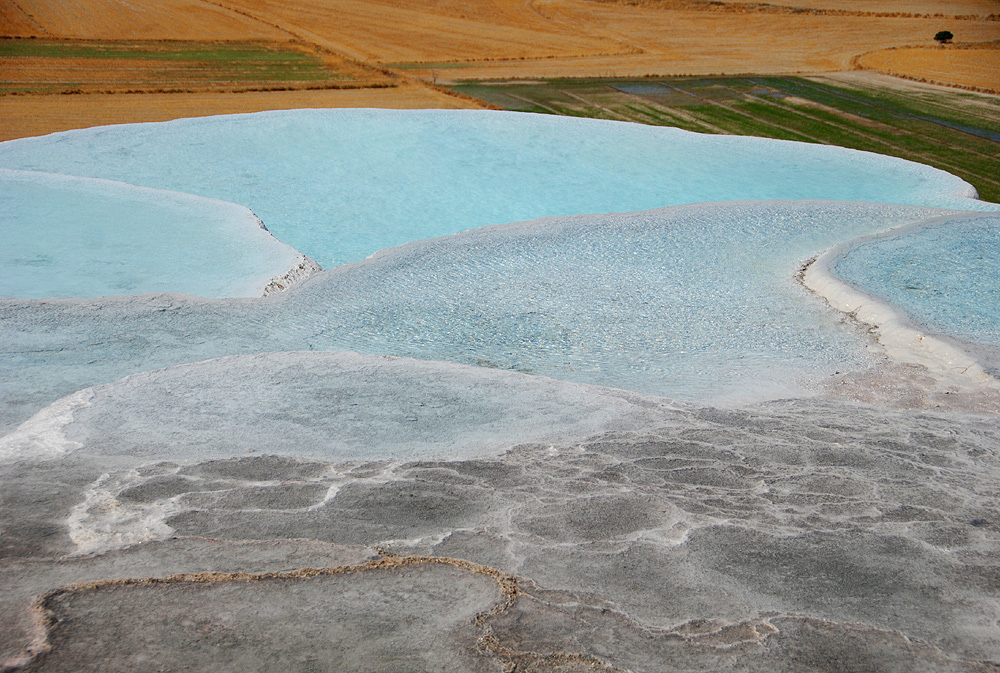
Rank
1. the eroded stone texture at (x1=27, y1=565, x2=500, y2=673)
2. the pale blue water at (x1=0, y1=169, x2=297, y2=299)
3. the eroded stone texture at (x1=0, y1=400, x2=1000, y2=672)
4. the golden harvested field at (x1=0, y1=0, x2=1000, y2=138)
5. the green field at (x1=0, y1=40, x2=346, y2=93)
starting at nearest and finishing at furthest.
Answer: the eroded stone texture at (x1=27, y1=565, x2=500, y2=673), the eroded stone texture at (x1=0, y1=400, x2=1000, y2=672), the pale blue water at (x1=0, y1=169, x2=297, y2=299), the green field at (x1=0, y1=40, x2=346, y2=93), the golden harvested field at (x1=0, y1=0, x2=1000, y2=138)

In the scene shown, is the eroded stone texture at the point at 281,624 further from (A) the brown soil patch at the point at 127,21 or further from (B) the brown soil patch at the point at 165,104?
(A) the brown soil patch at the point at 127,21

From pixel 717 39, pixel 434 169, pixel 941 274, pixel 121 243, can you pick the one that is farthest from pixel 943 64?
pixel 121 243

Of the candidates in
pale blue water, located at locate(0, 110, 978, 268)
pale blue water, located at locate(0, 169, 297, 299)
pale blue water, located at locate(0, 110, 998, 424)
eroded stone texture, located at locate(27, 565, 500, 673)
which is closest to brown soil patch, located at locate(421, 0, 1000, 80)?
pale blue water, located at locate(0, 110, 978, 268)

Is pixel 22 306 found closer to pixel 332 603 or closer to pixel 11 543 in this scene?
pixel 11 543

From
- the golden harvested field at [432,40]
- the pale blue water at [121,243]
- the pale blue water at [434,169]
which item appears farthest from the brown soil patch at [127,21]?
the pale blue water at [121,243]

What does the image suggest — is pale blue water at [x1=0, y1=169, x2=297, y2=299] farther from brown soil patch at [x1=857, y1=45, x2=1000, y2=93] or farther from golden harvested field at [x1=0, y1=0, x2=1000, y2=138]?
brown soil patch at [x1=857, y1=45, x2=1000, y2=93]

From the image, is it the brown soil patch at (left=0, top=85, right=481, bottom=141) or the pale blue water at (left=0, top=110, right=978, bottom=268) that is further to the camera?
the brown soil patch at (left=0, top=85, right=481, bottom=141)

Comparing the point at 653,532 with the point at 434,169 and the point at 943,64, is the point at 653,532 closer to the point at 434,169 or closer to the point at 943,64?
the point at 434,169
